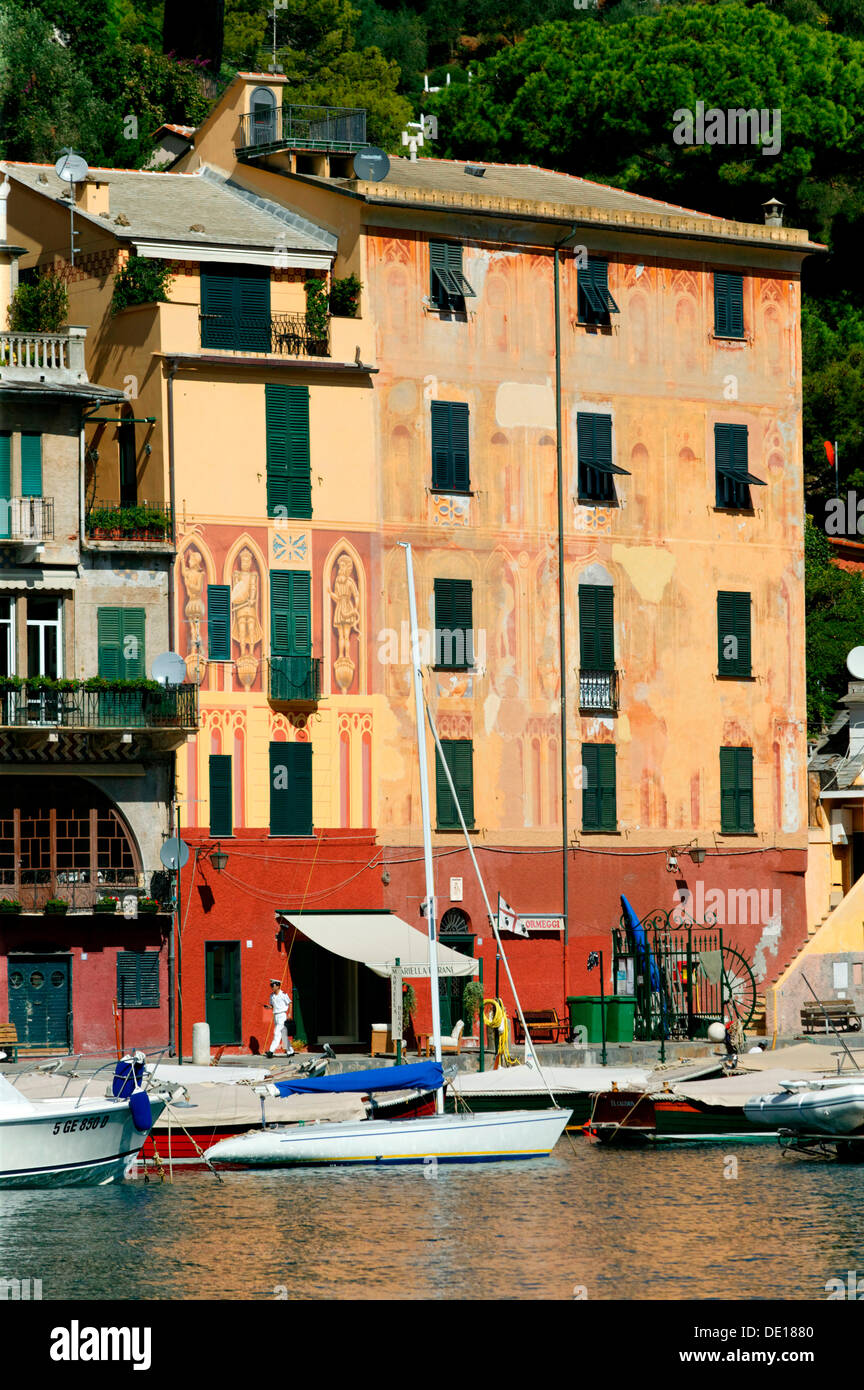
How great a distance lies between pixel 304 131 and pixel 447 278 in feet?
22.1

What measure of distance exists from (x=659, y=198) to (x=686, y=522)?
21.1 m

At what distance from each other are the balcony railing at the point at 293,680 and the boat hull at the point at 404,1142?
1458cm

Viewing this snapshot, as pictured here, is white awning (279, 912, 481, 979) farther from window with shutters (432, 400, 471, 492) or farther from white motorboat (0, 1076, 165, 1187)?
white motorboat (0, 1076, 165, 1187)

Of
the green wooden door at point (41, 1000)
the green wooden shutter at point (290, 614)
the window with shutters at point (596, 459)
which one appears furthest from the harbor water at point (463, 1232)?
the window with shutters at point (596, 459)

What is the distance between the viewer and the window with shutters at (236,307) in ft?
193

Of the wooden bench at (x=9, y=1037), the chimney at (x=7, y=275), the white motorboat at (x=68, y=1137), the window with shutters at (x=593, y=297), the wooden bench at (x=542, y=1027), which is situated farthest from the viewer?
the window with shutters at (x=593, y=297)

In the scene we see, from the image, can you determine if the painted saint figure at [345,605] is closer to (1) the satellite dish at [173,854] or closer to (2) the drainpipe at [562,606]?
(2) the drainpipe at [562,606]

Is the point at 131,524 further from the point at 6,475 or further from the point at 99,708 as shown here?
the point at 99,708

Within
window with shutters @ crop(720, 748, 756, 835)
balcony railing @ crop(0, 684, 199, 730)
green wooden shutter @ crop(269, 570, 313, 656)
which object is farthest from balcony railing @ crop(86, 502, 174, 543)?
window with shutters @ crop(720, 748, 756, 835)

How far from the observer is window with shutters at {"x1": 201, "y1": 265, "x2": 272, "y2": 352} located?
58.9 metres

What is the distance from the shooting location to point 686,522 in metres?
63.0

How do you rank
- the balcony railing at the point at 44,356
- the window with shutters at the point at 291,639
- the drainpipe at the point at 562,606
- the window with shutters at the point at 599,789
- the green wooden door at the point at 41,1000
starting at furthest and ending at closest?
the window with shutters at the point at 599,789
the drainpipe at the point at 562,606
the window with shutters at the point at 291,639
the balcony railing at the point at 44,356
the green wooden door at the point at 41,1000

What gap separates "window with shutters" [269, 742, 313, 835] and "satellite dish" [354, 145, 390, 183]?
1296 centimetres

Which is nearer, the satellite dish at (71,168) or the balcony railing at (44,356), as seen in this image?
the balcony railing at (44,356)
